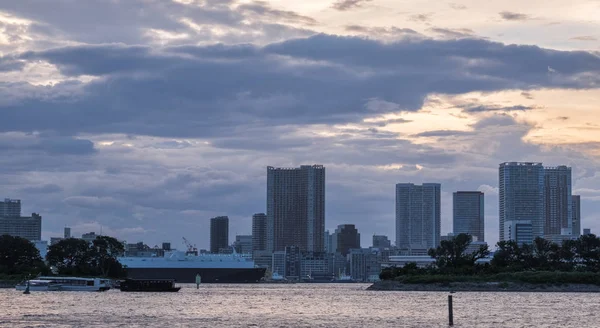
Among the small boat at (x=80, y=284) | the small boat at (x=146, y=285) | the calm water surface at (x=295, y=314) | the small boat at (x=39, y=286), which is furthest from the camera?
the small boat at (x=146, y=285)

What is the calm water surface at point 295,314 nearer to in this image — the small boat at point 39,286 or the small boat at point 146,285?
the small boat at point 39,286

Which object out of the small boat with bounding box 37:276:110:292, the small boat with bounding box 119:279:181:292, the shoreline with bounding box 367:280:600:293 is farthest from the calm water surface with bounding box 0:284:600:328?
the small boat with bounding box 119:279:181:292

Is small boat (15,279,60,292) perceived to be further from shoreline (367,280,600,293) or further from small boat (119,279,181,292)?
shoreline (367,280,600,293)

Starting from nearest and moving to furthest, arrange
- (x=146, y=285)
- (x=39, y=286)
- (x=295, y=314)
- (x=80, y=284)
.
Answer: (x=295, y=314), (x=39, y=286), (x=80, y=284), (x=146, y=285)

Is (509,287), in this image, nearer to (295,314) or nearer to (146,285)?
(146,285)

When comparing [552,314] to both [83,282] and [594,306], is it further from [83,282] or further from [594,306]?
[83,282]

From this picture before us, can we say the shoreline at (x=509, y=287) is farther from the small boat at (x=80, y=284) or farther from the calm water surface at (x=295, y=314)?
the small boat at (x=80, y=284)

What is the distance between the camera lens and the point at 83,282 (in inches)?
7539

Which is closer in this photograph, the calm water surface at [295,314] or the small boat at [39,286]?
the calm water surface at [295,314]

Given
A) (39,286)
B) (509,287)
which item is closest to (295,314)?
(39,286)

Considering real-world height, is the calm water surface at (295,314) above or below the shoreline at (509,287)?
above

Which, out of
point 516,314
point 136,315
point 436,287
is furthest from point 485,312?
point 436,287

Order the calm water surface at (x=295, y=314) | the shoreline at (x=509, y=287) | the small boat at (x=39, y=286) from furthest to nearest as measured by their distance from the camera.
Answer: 1. the shoreline at (x=509, y=287)
2. the small boat at (x=39, y=286)
3. the calm water surface at (x=295, y=314)

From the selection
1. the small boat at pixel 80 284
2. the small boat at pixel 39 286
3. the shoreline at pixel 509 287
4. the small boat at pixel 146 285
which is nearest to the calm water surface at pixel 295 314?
the small boat at pixel 39 286
